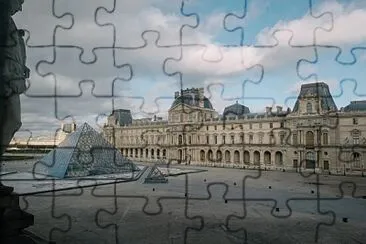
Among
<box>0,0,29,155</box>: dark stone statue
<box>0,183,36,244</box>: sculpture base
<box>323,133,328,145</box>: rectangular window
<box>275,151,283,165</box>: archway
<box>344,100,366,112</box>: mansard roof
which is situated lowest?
<box>275,151,283,165</box>: archway

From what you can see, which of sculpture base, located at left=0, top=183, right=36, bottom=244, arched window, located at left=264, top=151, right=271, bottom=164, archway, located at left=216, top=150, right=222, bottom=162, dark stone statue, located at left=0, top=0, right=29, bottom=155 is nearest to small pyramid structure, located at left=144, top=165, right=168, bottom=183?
arched window, located at left=264, top=151, right=271, bottom=164

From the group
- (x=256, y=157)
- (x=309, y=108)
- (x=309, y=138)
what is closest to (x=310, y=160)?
(x=309, y=138)

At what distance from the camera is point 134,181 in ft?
85.4

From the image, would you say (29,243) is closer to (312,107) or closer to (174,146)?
(312,107)

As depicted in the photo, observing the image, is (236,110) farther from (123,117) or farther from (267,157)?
(123,117)

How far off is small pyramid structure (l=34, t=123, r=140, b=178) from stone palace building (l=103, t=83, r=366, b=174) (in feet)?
29.2

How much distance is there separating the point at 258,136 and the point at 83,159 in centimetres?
1972

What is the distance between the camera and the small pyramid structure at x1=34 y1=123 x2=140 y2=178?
90.1 feet

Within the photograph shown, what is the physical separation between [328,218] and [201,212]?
16.0 feet

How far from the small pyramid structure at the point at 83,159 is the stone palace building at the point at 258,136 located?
8885mm

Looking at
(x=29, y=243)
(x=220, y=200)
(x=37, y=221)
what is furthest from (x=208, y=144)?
(x=29, y=243)

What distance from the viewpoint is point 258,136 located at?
130ft

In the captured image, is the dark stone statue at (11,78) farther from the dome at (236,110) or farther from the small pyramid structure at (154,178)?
the small pyramid structure at (154,178)

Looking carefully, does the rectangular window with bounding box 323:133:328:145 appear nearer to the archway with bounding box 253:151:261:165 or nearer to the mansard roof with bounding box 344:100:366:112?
the mansard roof with bounding box 344:100:366:112
